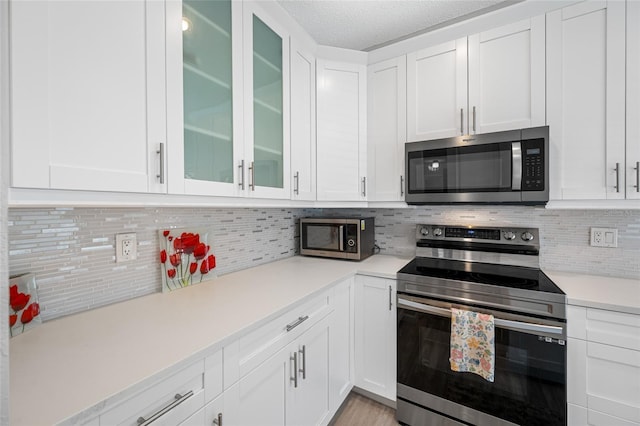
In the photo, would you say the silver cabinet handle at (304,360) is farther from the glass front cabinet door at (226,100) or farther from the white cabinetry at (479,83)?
the white cabinetry at (479,83)

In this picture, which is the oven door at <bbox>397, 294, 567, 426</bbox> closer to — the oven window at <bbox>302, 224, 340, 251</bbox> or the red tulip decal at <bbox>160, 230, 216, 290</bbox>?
the oven window at <bbox>302, 224, 340, 251</bbox>

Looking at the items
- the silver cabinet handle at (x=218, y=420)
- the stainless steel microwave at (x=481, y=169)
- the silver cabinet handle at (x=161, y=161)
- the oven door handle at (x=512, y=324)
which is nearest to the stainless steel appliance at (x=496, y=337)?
the oven door handle at (x=512, y=324)

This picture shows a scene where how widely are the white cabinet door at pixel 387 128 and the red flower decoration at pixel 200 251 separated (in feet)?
3.81

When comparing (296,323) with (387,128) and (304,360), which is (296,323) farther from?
(387,128)

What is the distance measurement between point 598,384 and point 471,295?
1.94 ft

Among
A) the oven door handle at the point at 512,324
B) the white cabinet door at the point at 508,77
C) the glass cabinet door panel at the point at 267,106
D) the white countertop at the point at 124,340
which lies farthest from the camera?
the white cabinet door at the point at 508,77

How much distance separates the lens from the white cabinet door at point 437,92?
1.71m

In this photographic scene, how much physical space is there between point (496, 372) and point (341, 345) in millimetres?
800

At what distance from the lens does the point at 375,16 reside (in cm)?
171

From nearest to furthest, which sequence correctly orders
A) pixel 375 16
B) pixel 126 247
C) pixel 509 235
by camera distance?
pixel 126 247
pixel 375 16
pixel 509 235

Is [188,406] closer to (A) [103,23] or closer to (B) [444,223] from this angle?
(A) [103,23]

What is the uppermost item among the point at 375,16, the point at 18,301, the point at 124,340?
the point at 375,16

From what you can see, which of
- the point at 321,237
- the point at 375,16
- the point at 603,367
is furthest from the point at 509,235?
the point at 375,16

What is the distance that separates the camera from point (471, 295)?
1462 mm
